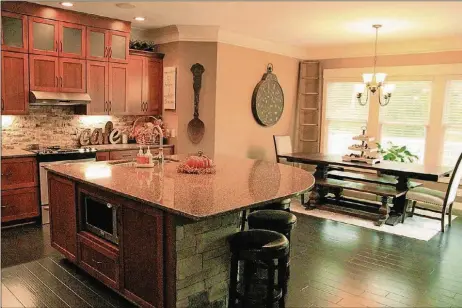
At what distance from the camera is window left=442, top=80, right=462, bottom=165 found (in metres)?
5.85

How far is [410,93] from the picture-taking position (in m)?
6.26

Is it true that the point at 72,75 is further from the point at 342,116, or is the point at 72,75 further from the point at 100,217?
the point at 342,116

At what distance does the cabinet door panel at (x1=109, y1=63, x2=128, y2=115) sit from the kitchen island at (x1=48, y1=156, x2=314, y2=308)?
221 cm

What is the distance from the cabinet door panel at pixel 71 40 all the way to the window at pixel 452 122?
17.2ft

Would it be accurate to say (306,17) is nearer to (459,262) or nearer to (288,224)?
(288,224)

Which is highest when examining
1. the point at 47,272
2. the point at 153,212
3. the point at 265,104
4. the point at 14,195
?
the point at 265,104

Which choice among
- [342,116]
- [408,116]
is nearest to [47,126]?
[342,116]

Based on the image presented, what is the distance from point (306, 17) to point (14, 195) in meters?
3.96

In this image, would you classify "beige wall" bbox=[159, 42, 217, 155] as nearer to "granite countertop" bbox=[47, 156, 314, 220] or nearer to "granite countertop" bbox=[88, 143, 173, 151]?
"granite countertop" bbox=[88, 143, 173, 151]

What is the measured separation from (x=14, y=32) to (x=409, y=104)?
562 cm

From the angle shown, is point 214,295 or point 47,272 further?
point 47,272

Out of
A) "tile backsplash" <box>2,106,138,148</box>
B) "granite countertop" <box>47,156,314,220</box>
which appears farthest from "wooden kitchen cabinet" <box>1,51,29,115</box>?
"granite countertop" <box>47,156,314,220</box>

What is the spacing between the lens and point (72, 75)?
5.01m

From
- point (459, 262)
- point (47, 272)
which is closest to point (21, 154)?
point (47, 272)
